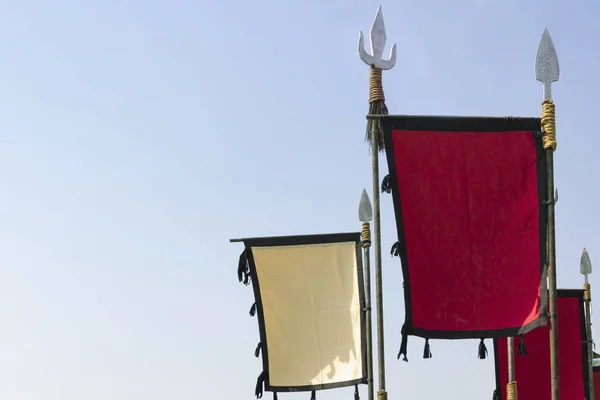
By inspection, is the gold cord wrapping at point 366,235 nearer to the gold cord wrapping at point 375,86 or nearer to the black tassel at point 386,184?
the gold cord wrapping at point 375,86

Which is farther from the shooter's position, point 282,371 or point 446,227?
point 282,371

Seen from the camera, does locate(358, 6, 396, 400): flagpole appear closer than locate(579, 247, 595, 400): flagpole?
Yes

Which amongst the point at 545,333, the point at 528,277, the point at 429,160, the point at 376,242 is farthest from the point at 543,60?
the point at 545,333

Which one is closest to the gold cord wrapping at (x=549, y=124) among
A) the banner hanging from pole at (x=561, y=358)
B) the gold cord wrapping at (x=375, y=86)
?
the gold cord wrapping at (x=375, y=86)

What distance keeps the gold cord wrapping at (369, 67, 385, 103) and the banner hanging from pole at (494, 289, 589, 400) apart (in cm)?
1049

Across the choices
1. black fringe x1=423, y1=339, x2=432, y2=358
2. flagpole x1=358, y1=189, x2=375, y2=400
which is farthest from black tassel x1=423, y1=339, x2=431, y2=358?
flagpole x1=358, y1=189, x2=375, y2=400

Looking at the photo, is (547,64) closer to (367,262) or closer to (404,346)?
(404,346)

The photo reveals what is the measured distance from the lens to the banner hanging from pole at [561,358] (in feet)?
72.8

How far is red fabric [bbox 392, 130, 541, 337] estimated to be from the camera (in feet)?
37.7

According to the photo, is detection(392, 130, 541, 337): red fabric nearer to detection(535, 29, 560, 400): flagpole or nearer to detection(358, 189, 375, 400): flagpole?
detection(535, 29, 560, 400): flagpole

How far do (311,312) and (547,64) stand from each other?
29.7 feet

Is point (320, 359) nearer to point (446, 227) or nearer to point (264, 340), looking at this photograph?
point (264, 340)

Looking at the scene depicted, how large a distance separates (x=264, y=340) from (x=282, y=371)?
2.29 ft

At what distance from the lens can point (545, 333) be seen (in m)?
22.7
